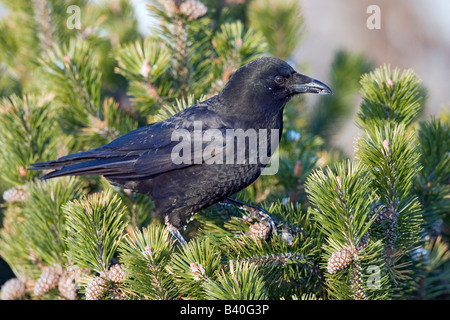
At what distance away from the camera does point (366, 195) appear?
6.50 feet

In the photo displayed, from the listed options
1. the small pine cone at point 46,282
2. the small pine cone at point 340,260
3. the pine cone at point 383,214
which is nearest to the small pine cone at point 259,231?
the small pine cone at point 340,260

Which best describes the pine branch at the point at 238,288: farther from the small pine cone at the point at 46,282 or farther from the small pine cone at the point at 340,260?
the small pine cone at the point at 46,282

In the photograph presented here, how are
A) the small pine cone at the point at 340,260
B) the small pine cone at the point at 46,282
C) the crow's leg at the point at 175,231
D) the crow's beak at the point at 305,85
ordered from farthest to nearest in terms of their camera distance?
the crow's beak at the point at 305,85 < the crow's leg at the point at 175,231 < the small pine cone at the point at 46,282 < the small pine cone at the point at 340,260

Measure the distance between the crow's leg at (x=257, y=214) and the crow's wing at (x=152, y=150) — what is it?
0.95ft

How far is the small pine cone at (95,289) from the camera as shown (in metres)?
2.08

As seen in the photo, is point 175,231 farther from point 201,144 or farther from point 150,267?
point 150,267

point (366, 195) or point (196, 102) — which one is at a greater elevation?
point (196, 102)

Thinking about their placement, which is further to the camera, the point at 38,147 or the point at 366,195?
the point at 38,147

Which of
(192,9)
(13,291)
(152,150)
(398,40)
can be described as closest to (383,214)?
(152,150)

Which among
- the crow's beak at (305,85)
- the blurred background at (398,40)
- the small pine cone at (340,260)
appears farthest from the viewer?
the blurred background at (398,40)
